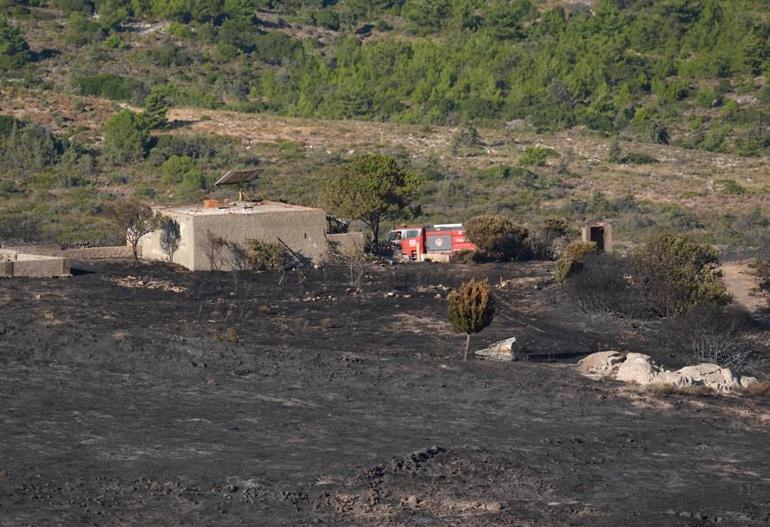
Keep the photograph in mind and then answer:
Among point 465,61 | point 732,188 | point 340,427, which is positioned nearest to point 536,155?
point 732,188

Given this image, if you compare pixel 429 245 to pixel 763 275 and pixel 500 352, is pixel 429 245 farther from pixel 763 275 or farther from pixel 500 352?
pixel 500 352

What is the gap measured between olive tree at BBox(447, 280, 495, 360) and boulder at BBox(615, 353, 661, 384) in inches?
168

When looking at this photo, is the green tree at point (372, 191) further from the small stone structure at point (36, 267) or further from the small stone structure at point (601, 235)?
the small stone structure at point (36, 267)

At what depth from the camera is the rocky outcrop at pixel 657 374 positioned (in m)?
35.3

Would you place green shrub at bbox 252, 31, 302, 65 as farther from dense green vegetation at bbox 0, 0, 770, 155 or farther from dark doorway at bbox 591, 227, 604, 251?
dark doorway at bbox 591, 227, 604, 251

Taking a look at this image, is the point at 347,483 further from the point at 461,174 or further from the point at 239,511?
the point at 461,174

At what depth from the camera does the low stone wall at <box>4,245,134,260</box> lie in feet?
188

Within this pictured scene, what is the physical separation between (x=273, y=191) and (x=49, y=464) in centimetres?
5436

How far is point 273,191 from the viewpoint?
268 ft

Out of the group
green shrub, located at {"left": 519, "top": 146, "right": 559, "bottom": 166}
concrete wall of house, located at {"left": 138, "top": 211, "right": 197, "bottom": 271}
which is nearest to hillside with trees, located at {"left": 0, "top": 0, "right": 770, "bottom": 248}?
green shrub, located at {"left": 519, "top": 146, "right": 559, "bottom": 166}

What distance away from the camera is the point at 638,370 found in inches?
Answer: 1419

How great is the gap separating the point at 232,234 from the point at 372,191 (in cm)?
848

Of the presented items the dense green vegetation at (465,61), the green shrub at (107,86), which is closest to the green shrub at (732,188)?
the dense green vegetation at (465,61)

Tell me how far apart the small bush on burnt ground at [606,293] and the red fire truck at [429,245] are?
11.7 meters
